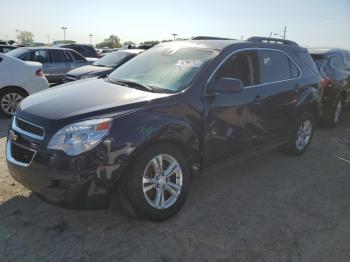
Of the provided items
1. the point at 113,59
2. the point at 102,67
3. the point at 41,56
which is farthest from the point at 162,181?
the point at 41,56

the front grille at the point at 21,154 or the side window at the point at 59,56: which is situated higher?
the side window at the point at 59,56

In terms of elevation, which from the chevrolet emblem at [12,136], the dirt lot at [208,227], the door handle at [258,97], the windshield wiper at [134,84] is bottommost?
the dirt lot at [208,227]

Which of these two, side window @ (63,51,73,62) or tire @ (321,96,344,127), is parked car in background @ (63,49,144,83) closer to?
side window @ (63,51,73,62)

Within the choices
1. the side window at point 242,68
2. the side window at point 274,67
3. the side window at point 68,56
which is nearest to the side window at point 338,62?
the side window at point 274,67

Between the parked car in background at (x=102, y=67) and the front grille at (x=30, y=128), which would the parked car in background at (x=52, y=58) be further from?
the front grille at (x=30, y=128)

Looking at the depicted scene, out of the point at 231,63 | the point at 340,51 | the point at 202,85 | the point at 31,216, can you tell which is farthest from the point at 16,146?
the point at 340,51

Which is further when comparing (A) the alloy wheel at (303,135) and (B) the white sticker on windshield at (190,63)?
(A) the alloy wheel at (303,135)

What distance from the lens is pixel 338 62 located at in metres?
8.59

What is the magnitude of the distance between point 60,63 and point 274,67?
9311 mm

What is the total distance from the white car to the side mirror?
573 cm

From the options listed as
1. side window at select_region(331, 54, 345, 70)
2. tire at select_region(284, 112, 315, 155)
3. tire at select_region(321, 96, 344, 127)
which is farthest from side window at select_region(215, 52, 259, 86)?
side window at select_region(331, 54, 345, 70)

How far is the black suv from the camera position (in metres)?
3.16

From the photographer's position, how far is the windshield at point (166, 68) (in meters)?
4.04

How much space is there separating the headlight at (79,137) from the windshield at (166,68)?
1.00 m
